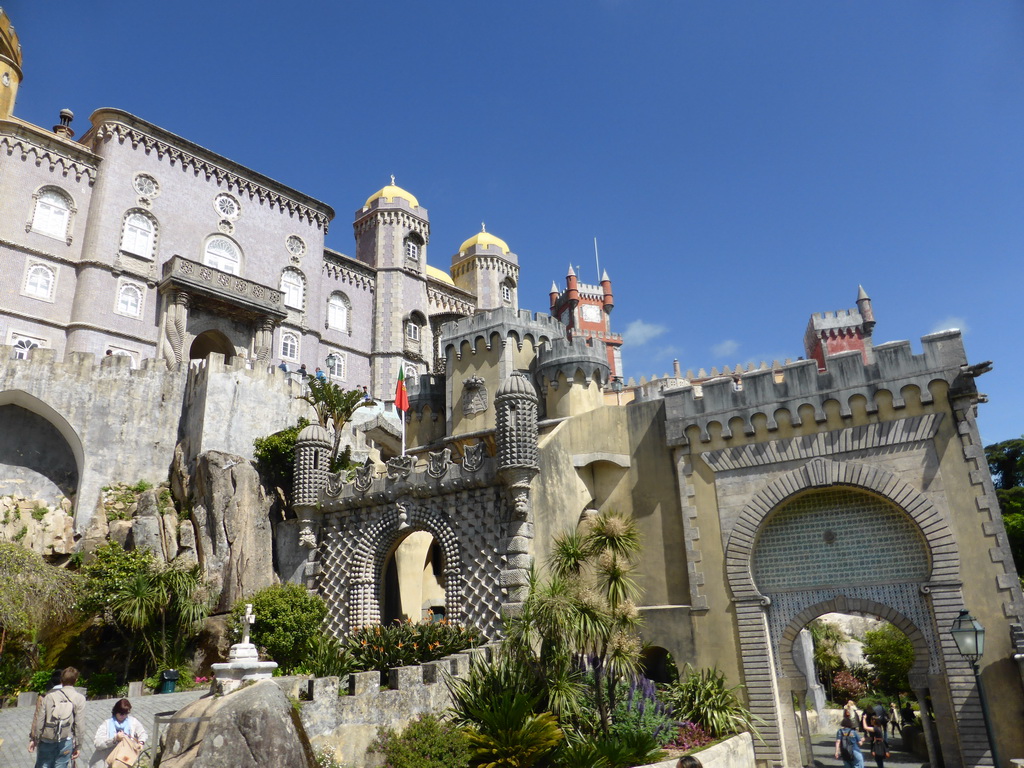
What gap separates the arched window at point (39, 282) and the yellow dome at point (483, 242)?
28.2 meters

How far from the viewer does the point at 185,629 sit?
22.1 metres

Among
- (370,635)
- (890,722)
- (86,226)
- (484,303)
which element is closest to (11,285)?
(86,226)

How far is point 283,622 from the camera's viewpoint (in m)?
20.7

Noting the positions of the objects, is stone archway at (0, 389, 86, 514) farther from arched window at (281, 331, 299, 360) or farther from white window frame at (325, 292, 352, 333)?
white window frame at (325, 292, 352, 333)

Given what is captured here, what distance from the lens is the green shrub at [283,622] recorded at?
20.2m

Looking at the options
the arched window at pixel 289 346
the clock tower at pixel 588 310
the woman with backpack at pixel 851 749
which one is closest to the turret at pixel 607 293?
the clock tower at pixel 588 310

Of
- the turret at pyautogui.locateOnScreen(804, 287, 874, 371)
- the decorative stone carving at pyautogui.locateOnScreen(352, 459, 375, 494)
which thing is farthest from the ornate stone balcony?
the turret at pyautogui.locateOnScreen(804, 287, 874, 371)

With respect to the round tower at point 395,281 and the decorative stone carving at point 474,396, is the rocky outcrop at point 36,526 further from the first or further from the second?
the round tower at point 395,281

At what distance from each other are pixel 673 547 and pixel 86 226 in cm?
2958

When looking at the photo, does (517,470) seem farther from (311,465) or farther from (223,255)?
(223,255)

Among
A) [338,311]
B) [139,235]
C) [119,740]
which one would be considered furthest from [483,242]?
[119,740]

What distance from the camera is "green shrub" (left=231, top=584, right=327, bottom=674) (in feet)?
66.4

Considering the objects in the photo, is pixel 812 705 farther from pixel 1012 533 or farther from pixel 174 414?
pixel 174 414

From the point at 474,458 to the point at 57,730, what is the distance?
43.0 ft
